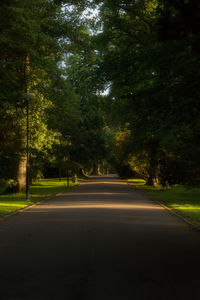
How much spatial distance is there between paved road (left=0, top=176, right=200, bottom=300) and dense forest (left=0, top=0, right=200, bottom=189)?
183cm

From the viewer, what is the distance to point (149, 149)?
40469 mm

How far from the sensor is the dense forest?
9.96 meters

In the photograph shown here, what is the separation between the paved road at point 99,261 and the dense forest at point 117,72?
1.83 metres

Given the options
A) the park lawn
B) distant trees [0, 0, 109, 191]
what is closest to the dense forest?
distant trees [0, 0, 109, 191]

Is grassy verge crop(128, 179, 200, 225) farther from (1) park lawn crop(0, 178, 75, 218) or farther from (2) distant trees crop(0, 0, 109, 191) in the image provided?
(2) distant trees crop(0, 0, 109, 191)

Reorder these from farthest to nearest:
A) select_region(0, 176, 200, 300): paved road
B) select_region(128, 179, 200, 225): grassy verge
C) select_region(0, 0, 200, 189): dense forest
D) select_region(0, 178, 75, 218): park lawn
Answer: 1. select_region(0, 178, 75, 218): park lawn
2. select_region(128, 179, 200, 225): grassy verge
3. select_region(0, 0, 200, 189): dense forest
4. select_region(0, 176, 200, 300): paved road

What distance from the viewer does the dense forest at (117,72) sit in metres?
9.96

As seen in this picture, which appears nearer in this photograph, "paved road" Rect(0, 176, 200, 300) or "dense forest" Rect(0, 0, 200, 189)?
"paved road" Rect(0, 176, 200, 300)

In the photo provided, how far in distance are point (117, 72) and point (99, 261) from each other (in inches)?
398

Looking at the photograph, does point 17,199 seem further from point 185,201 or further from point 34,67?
point 185,201

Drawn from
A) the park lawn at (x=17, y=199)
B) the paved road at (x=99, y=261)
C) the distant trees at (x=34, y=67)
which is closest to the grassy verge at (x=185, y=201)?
the paved road at (x=99, y=261)

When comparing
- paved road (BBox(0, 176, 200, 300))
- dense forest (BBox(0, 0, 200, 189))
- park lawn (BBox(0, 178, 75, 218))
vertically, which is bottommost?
paved road (BBox(0, 176, 200, 300))

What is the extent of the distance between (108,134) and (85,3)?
53.6 m

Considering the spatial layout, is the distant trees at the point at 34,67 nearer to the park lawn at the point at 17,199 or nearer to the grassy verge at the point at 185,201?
the park lawn at the point at 17,199
